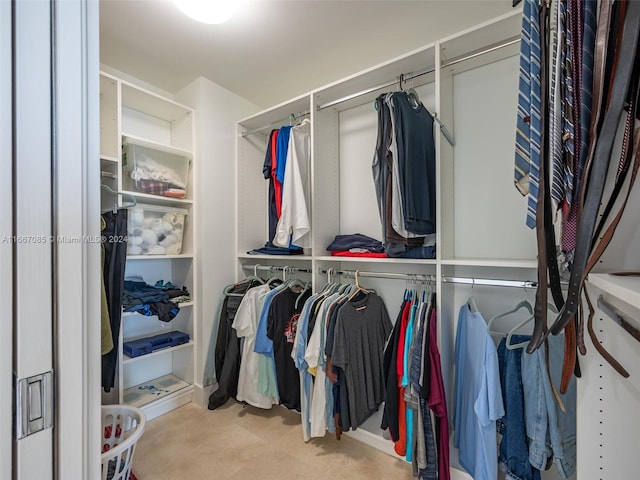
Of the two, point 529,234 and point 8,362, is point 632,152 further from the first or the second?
point 529,234

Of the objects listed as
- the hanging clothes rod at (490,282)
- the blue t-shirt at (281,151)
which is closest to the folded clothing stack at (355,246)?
the hanging clothes rod at (490,282)

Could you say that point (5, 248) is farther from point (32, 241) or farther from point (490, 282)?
point (490, 282)

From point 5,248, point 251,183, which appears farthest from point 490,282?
point 251,183

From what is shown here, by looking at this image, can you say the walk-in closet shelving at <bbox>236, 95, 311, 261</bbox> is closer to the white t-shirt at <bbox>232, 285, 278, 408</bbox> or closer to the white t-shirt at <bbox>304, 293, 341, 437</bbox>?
the white t-shirt at <bbox>232, 285, 278, 408</bbox>

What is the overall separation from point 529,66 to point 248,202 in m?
2.28

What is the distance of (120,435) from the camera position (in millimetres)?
1596

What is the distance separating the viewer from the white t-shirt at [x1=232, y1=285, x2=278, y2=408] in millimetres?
2176

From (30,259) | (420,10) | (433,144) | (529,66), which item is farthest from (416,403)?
(420,10)

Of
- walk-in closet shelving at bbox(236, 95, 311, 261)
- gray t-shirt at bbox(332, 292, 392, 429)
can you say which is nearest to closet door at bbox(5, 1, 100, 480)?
gray t-shirt at bbox(332, 292, 392, 429)

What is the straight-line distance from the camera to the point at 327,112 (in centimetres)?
219

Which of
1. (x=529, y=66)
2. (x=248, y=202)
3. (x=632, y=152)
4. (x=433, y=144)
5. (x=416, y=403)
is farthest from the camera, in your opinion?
(x=248, y=202)

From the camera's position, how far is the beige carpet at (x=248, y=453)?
1.70 meters

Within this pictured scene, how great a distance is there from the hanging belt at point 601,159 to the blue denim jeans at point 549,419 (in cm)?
95

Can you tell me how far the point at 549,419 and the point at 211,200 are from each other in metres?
2.45
